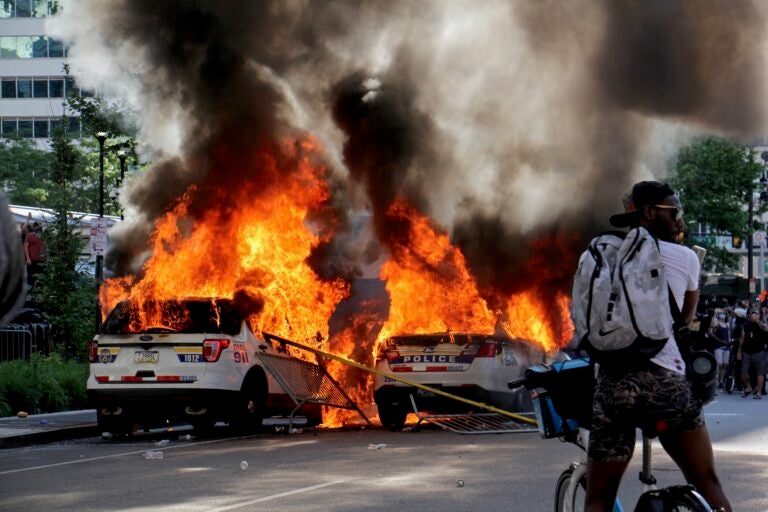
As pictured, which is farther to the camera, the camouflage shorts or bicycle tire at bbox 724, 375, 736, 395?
bicycle tire at bbox 724, 375, 736, 395

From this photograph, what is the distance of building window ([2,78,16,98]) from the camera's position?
7962cm

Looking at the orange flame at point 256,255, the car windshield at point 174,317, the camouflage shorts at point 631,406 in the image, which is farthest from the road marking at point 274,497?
the orange flame at point 256,255

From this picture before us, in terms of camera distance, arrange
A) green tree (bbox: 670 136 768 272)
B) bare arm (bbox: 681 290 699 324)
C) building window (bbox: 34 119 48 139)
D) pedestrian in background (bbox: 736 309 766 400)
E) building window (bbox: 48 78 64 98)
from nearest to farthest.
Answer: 1. bare arm (bbox: 681 290 699 324)
2. pedestrian in background (bbox: 736 309 766 400)
3. green tree (bbox: 670 136 768 272)
4. building window (bbox: 48 78 64 98)
5. building window (bbox: 34 119 48 139)

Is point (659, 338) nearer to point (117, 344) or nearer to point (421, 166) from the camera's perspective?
point (117, 344)

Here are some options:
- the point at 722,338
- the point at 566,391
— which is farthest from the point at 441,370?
the point at 722,338

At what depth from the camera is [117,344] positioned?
50.2 feet

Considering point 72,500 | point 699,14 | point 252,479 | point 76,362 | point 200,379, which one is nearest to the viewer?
point 72,500

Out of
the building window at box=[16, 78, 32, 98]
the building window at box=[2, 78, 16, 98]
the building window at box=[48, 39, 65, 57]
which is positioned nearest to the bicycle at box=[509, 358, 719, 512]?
the building window at box=[48, 39, 65, 57]

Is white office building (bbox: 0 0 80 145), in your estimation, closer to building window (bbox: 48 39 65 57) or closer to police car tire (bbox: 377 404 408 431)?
building window (bbox: 48 39 65 57)

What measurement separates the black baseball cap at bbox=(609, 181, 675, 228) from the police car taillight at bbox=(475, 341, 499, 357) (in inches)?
421

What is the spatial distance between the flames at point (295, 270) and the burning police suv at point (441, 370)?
1.10 metres

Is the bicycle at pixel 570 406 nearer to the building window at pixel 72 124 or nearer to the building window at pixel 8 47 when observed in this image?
the building window at pixel 72 124

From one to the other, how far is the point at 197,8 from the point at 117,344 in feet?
23.2

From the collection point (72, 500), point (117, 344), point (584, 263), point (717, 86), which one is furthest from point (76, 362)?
point (584, 263)
